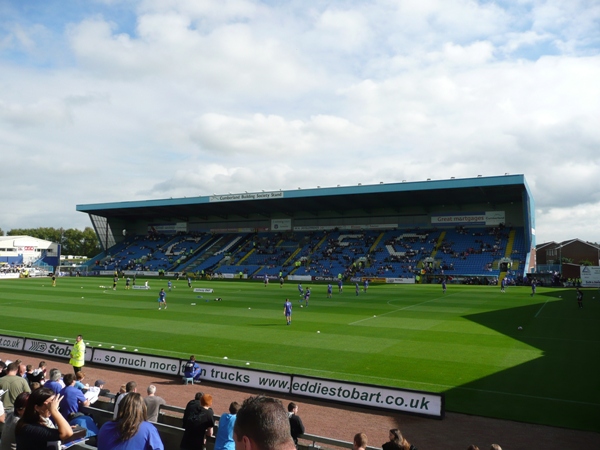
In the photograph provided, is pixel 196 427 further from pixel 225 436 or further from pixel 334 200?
pixel 334 200

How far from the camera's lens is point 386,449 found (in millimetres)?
6695

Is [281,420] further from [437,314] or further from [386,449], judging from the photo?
[437,314]

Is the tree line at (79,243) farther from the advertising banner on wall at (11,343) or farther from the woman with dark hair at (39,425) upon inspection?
the woman with dark hair at (39,425)

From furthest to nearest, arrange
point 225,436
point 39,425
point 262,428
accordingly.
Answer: point 225,436
point 39,425
point 262,428

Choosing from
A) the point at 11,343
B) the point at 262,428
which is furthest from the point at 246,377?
the point at 262,428

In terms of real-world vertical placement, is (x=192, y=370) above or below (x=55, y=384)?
below

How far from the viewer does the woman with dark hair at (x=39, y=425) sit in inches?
203

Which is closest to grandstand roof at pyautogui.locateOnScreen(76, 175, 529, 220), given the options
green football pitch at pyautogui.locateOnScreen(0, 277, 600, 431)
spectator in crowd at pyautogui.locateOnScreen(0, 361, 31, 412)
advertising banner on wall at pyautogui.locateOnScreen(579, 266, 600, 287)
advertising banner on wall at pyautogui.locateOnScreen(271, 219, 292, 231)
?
advertising banner on wall at pyautogui.locateOnScreen(271, 219, 292, 231)

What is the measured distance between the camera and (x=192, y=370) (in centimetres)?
1611

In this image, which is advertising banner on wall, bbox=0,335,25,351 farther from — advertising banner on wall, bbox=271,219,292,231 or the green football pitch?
advertising banner on wall, bbox=271,219,292,231

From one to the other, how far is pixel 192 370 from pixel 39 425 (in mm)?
11297

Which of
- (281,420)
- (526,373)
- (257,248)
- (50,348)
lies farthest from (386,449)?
(257,248)

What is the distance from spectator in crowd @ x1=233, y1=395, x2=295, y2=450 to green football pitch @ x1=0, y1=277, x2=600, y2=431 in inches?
494

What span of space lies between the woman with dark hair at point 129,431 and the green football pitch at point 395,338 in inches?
452
